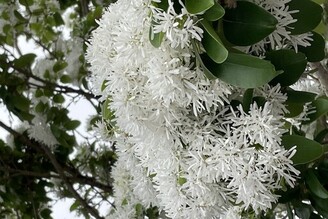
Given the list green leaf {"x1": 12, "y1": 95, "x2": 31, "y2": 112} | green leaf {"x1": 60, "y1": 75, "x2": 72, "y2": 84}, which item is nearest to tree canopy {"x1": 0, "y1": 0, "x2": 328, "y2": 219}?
green leaf {"x1": 12, "y1": 95, "x2": 31, "y2": 112}

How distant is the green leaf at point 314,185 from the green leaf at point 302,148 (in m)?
0.11

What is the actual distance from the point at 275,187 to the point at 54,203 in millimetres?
1098

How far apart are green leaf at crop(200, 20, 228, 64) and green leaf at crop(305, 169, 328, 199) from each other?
24 centimetres

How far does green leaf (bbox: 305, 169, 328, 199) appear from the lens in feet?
2.39

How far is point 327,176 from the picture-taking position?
2.53ft

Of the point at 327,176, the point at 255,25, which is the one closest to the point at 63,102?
the point at 327,176

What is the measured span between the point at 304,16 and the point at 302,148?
0.14 meters

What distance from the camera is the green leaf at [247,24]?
61 centimetres

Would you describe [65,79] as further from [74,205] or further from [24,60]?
[74,205]

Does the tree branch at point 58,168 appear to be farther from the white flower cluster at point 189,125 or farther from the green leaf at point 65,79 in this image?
the white flower cluster at point 189,125

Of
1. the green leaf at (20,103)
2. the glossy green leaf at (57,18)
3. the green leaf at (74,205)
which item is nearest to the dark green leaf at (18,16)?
the glossy green leaf at (57,18)

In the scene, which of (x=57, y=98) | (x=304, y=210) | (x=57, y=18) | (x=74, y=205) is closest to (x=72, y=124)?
(x=57, y=98)

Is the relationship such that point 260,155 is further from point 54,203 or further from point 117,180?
point 54,203

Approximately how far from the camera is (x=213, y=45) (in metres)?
0.58
